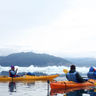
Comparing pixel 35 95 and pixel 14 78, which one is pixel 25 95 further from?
pixel 14 78

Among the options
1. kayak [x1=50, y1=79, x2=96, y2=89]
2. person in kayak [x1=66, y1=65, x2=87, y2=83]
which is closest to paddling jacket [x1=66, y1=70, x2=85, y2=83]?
person in kayak [x1=66, y1=65, x2=87, y2=83]

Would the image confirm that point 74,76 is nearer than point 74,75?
No

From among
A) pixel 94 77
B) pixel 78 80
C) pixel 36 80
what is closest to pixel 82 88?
pixel 78 80

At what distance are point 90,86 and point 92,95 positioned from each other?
3942mm

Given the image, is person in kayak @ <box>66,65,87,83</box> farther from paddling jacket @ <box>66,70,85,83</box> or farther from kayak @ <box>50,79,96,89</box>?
kayak @ <box>50,79,96,89</box>

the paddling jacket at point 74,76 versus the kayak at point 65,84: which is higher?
the paddling jacket at point 74,76

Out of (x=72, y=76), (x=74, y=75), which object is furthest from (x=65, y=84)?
(x=74, y=75)

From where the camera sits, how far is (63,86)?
15367 mm

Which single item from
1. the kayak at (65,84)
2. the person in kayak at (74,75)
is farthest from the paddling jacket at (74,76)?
the kayak at (65,84)

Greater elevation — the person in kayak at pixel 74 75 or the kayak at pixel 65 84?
the person in kayak at pixel 74 75

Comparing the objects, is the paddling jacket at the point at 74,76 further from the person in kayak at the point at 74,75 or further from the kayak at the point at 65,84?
the kayak at the point at 65,84

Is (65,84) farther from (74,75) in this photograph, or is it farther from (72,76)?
(74,75)

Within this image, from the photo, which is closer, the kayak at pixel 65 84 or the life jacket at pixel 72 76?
the kayak at pixel 65 84

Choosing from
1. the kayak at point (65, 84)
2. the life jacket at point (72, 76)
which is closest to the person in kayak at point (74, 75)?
the life jacket at point (72, 76)
